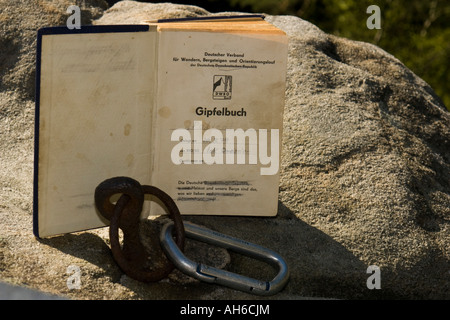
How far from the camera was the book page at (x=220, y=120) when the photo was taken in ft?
7.61

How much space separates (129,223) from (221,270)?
30 cm

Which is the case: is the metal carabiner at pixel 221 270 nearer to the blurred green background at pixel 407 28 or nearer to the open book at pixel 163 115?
the open book at pixel 163 115

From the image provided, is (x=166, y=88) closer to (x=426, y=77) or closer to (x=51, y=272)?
(x=51, y=272)

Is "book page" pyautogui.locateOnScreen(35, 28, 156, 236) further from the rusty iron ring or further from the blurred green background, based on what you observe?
the blurred green background

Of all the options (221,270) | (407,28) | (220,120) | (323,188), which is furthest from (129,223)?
(407,28)

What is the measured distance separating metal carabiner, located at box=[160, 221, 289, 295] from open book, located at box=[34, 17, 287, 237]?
0.54 feet

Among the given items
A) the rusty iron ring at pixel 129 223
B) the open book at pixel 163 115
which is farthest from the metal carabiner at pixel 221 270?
the open book at pixel 163 115

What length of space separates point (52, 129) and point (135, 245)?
41cm

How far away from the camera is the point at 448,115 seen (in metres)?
3.18

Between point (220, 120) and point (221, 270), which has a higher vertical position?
point (220, 120)

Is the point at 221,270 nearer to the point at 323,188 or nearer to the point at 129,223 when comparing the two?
the point at 129,223

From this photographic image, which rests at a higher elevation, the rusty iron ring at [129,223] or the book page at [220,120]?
the book page at [220,120]

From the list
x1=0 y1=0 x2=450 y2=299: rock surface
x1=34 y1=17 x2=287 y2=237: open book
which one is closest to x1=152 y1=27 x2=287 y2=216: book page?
x1=34 y1=17 x2=287 y2=237: open book

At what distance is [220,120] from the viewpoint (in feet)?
7.82
